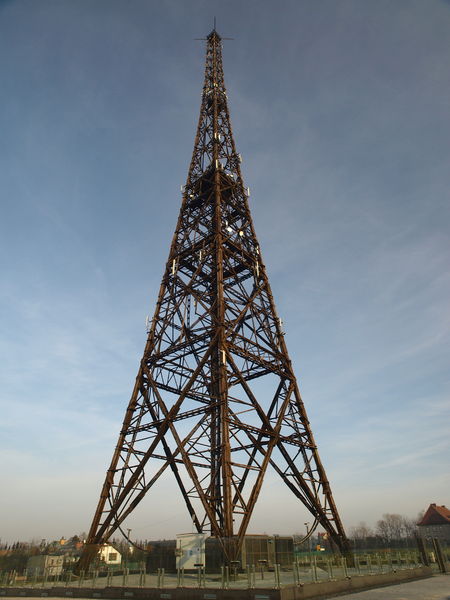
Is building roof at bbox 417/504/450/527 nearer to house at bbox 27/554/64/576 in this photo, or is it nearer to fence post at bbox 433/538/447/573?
fence post at bbox 433/538/447/573

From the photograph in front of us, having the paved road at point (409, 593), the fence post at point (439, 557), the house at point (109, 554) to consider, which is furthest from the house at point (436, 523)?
the house at point (109, 554)

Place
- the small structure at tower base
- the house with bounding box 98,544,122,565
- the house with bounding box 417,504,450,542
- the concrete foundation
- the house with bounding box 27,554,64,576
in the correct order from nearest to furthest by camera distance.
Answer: the concrete foundation
the small structure at tower base
the house with bounding box 27,554,64,576
the house with bounding box 98,544,122,565
the house with bounding box 417,504,450,542

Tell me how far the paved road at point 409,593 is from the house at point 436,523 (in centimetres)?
7752

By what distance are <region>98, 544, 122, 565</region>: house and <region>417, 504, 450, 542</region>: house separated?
3217 inches

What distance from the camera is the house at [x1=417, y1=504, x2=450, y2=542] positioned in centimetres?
7788

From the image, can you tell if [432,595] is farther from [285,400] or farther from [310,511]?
[285,400]

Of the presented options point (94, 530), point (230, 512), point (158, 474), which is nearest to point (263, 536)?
point (230, 512)

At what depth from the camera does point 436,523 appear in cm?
7956

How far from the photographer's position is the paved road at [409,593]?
40.5 ft

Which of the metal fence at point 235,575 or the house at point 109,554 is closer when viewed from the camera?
the metal fence at point 235,575

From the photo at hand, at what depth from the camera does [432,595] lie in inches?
500

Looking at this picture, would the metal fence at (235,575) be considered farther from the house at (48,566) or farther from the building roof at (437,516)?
the building roof at (437,516)

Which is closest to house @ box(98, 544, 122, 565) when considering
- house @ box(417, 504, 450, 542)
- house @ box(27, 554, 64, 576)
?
house @ box(27, 554, 64, 576)

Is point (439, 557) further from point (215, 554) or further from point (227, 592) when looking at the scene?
point (227, 592)
